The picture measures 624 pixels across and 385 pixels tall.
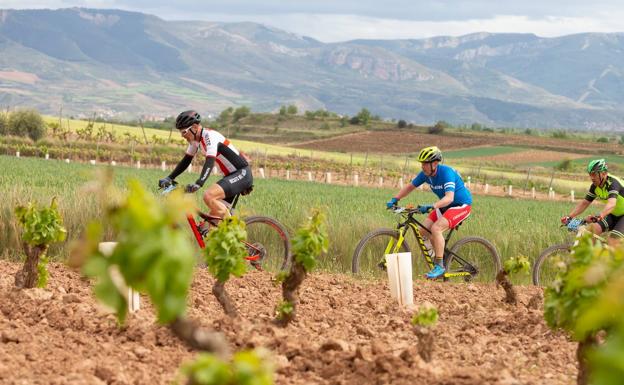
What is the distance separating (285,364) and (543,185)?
167ft

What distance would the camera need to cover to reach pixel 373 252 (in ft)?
38.6

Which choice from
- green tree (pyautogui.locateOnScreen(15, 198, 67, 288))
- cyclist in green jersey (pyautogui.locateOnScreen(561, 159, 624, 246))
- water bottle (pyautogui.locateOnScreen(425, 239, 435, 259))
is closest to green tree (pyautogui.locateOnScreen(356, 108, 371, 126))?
cyclist in green jersey (pyautogui.locateOnScreen(561, 159, 624, 246))

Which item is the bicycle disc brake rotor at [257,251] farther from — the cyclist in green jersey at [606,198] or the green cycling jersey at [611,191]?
the green cycling jersey at [611,191]

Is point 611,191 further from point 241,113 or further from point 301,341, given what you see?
point 241,113

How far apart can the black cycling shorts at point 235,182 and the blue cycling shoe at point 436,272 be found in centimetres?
240

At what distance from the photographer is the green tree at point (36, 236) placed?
7.75m

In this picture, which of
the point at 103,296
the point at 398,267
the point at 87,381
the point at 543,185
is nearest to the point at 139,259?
the point at 103,296

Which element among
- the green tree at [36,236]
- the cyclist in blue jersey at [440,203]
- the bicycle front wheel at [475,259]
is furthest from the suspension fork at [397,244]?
the green tree at [36,236]

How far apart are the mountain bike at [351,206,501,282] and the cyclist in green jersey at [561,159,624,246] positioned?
49.7 inches

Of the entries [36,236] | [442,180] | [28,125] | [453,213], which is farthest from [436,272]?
[28,125]

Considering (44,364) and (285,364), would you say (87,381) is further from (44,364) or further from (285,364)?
(285,364)

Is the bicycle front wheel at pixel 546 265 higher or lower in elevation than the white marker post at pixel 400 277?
lower

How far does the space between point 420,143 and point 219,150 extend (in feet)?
318

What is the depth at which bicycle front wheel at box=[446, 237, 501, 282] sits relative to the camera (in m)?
11.6
